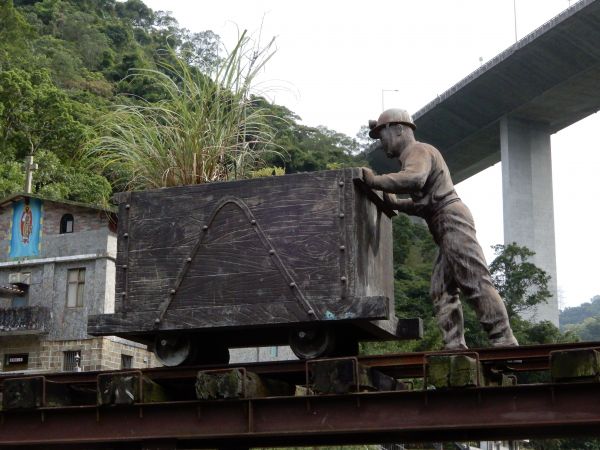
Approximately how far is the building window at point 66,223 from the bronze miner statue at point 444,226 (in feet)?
94.7

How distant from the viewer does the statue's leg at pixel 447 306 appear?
7.42m

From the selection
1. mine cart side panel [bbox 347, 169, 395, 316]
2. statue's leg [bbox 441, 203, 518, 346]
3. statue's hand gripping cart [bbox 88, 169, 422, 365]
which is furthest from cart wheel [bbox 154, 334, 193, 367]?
statue's leg [bbox 441, 203, 518, 346]

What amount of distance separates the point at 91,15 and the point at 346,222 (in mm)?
83585

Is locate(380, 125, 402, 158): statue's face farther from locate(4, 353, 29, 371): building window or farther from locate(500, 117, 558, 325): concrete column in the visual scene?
locate(500, 117, 558, 325): concrete column

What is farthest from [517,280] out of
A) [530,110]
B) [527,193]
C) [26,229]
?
[26,229]

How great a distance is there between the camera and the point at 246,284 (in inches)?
278

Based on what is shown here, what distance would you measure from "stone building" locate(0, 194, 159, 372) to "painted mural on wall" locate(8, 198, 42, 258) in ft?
0.12

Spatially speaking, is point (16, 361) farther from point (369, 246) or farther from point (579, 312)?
point (579, 312)

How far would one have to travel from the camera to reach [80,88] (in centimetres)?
6372

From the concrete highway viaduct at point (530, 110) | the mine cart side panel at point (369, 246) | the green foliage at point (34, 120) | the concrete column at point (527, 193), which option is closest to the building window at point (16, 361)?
the green foliage at point (34, 120)

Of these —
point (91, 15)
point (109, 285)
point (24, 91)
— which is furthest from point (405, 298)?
point (91, 15)

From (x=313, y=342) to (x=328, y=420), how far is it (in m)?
0.70

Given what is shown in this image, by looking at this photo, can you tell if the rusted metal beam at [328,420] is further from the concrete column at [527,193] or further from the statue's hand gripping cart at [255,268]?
the concrete column at [527,193]

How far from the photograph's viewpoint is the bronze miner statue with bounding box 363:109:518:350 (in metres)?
7.12
